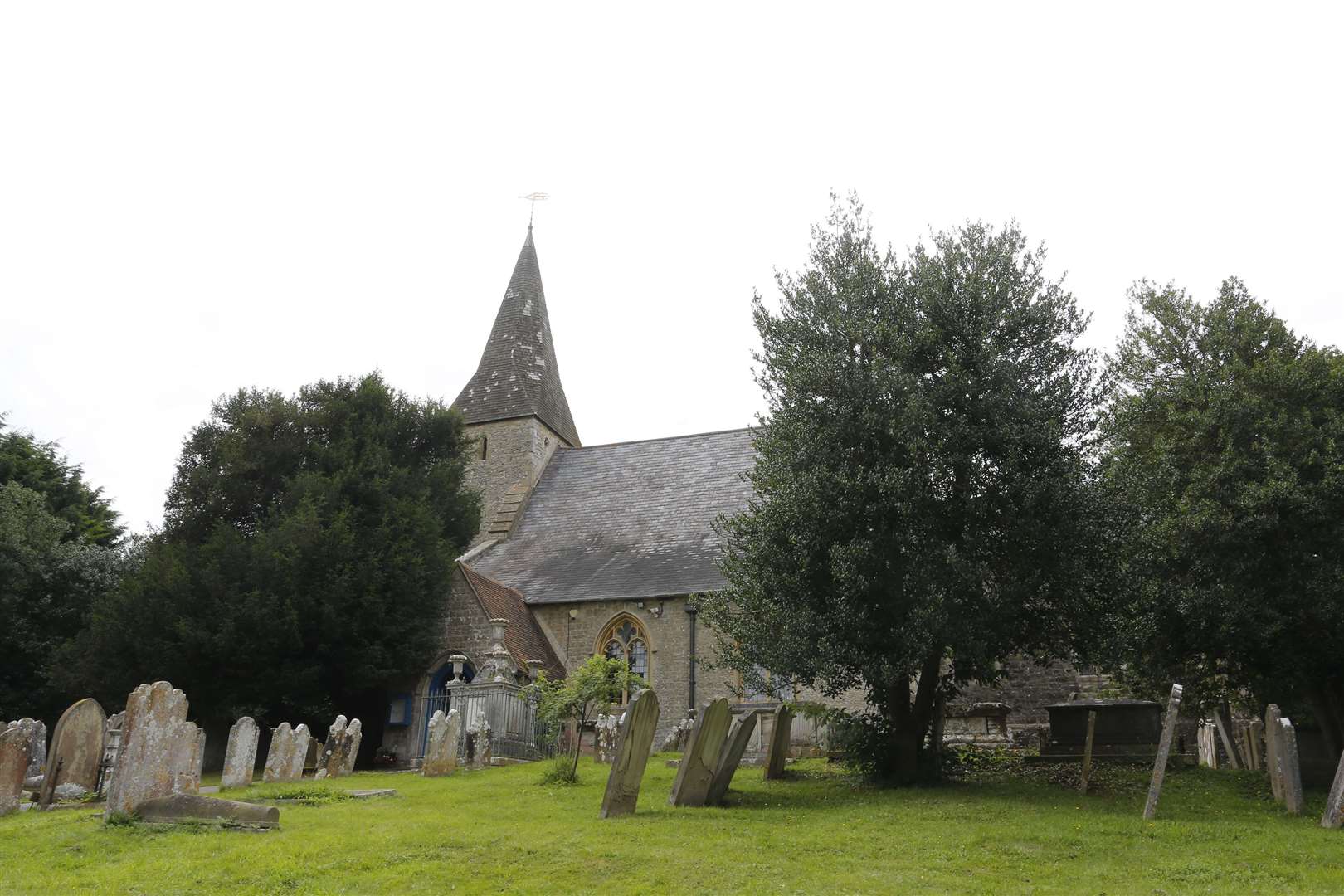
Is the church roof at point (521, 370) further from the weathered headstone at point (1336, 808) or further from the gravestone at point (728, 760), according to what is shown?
the weathered headstone at point (1336, 808)

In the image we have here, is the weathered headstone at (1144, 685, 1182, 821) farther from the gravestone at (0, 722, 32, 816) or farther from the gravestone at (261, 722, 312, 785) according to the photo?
the gravestone at (0, 722, 32, 816)

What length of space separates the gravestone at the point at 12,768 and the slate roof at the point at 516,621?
38.7 feet

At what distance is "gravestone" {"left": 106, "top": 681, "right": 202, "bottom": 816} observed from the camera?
38.5 ft

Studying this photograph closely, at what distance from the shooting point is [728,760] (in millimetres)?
13797

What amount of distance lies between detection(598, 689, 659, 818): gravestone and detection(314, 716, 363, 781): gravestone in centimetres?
785

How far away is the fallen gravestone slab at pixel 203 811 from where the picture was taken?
1140 cm

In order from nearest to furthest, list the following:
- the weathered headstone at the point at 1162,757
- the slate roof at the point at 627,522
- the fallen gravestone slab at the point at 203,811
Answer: the fallen gravestone slab at the point at 203,811, the weathered headstone at the point at 1162,757, the slate roof at the point at 627,522

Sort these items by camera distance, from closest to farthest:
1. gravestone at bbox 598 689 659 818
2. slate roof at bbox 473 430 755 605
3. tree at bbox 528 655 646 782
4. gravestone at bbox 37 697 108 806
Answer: gravestone at bbox 598 689 659 818 < gravestone at bbox 37 697 108 806 < tree at bbox 528 655 646 782 < slate roof at bbox 473 430 755 605

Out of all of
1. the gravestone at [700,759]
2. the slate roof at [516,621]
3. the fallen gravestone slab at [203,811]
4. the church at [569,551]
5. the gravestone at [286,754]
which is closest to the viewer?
the fallen gravestone slab at [203,811]

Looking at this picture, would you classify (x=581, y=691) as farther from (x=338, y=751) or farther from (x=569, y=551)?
(x=569, y=551)

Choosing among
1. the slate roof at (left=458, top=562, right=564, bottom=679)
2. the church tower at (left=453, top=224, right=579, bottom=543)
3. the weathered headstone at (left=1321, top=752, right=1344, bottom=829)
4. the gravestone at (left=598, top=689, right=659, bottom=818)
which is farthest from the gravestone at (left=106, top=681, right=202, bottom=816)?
the church tower at (left=453, top=224, right=579, bottom=543)

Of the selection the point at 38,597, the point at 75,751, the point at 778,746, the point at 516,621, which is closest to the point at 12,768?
the point at 75,751

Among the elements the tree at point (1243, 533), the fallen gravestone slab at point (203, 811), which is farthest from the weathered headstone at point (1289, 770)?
the fallen gravestone slab at point (203, 811)

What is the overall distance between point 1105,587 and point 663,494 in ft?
58.7
